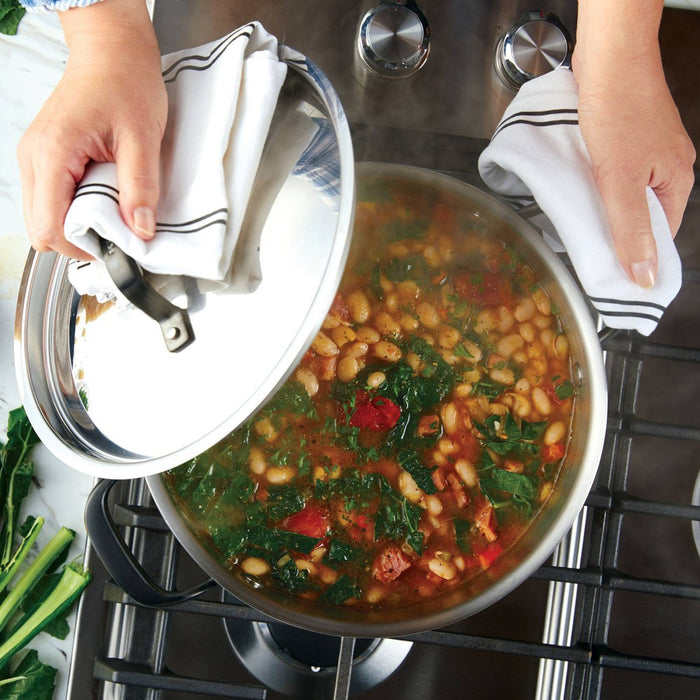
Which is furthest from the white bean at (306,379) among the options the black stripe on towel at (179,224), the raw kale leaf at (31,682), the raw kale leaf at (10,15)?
the raw kale leaf at (10,15)

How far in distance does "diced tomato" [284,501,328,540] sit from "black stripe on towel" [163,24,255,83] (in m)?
0.62

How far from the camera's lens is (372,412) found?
3.43 ft

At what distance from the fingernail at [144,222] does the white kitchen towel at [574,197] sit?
0.52 m

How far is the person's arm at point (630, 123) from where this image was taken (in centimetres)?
92

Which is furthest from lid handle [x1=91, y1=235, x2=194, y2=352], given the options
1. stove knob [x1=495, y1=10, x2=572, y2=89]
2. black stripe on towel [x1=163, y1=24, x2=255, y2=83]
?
stove knob [x1=495, y1=10, x2=572, y2=89]

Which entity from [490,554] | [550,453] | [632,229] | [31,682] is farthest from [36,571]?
[632,229]

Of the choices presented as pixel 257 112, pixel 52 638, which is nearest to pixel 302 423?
pixel 257 112

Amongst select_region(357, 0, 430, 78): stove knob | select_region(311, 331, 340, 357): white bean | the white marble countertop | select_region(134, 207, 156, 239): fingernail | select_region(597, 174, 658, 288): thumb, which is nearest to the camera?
select_region(134, 207, 156, 239): fingernail

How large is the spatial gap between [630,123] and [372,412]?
21.0 inches

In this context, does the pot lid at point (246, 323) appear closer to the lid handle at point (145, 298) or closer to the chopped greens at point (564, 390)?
the lid handle at point (145, 298)

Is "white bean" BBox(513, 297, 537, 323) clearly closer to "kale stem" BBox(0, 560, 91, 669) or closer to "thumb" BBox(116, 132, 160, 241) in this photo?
"thumb" BBox(116, 132, 160, 241)

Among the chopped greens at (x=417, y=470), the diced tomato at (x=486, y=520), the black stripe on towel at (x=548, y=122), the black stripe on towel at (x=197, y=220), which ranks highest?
the black stripe on towel at (x=548, y=122)

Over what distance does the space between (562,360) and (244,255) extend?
562 millimetres

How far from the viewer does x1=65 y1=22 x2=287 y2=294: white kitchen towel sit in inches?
28.1
